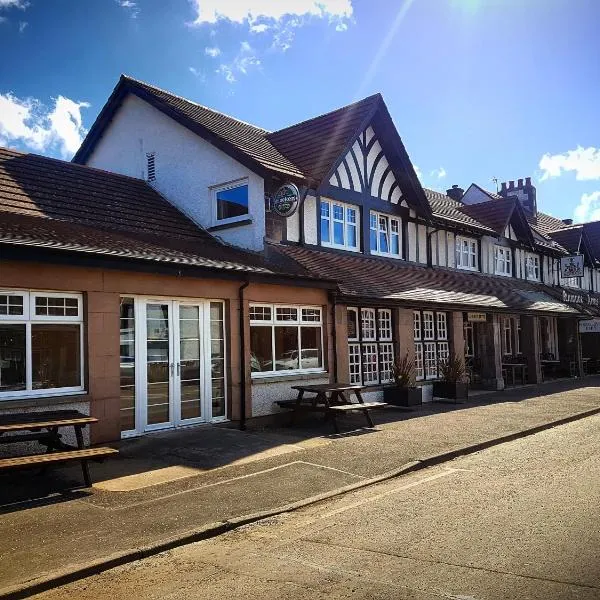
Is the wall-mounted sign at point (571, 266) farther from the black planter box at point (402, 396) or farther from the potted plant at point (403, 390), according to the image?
the black planter box at point (402, 396)

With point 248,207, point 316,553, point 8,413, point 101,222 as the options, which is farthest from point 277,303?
point 316,553

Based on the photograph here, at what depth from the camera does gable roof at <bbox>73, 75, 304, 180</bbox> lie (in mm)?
14455

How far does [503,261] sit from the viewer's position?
81.4 feet

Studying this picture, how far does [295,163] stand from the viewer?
16.1 m

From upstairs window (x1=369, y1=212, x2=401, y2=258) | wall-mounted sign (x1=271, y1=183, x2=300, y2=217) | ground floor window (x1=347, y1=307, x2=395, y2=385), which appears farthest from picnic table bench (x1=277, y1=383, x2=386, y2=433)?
upstairs window (x1=369, y1=212, x2=401, y2=258)

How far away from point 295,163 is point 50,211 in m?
6.71

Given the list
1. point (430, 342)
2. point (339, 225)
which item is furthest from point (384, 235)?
point (430, 342)

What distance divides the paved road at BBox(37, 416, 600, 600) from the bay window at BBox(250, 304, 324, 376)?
5.46 m

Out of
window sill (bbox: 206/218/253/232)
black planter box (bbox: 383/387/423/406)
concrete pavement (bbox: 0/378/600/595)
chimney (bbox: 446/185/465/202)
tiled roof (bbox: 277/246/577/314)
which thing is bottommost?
concrete pavement (bbox: 0/378/600/595)

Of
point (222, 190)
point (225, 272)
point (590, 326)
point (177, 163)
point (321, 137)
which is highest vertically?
point (321, 137)

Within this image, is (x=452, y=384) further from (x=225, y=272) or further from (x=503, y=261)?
(x=503, y=261)

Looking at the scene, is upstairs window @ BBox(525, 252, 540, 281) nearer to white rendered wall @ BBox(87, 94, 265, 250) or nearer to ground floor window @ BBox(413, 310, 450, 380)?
ground floor window @ BBox(413, 310, 450, 380)

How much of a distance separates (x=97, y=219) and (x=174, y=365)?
3.90 meters

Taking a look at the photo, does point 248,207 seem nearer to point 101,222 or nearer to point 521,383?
point 101,222
